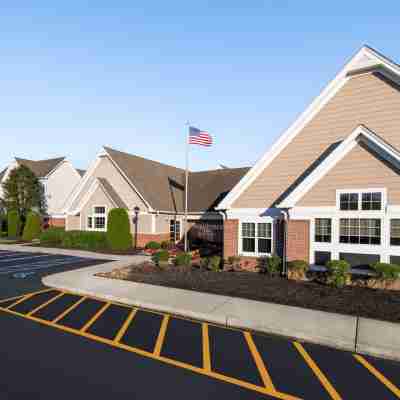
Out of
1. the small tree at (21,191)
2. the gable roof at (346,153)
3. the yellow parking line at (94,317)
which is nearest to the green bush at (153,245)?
the gable roof at (346,153)

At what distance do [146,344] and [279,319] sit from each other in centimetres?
373

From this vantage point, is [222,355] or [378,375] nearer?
[378,375]

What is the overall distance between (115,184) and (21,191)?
16.6m

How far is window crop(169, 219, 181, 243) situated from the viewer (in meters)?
26.5

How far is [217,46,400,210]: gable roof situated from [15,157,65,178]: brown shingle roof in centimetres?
3274

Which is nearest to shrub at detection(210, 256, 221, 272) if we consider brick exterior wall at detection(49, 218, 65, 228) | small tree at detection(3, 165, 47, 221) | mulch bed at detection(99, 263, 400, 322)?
mulch bed at detection(99, 263, 400, 322)

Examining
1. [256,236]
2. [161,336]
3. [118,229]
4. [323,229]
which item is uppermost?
[323,229]

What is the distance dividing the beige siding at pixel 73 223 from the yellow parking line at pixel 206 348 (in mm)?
22021

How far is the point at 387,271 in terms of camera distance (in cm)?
1115

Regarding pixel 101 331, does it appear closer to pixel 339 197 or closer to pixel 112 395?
pixel 112 395

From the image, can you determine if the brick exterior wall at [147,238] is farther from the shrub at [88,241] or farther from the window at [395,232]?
the window at [395,232]

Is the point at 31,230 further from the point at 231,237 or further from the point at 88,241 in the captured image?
the point at 231,237

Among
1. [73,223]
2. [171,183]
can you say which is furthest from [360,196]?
[73,223]

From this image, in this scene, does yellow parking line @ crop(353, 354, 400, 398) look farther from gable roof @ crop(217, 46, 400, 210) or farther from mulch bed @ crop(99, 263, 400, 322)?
gable roof @ crop(217, 46, 400, 210)
